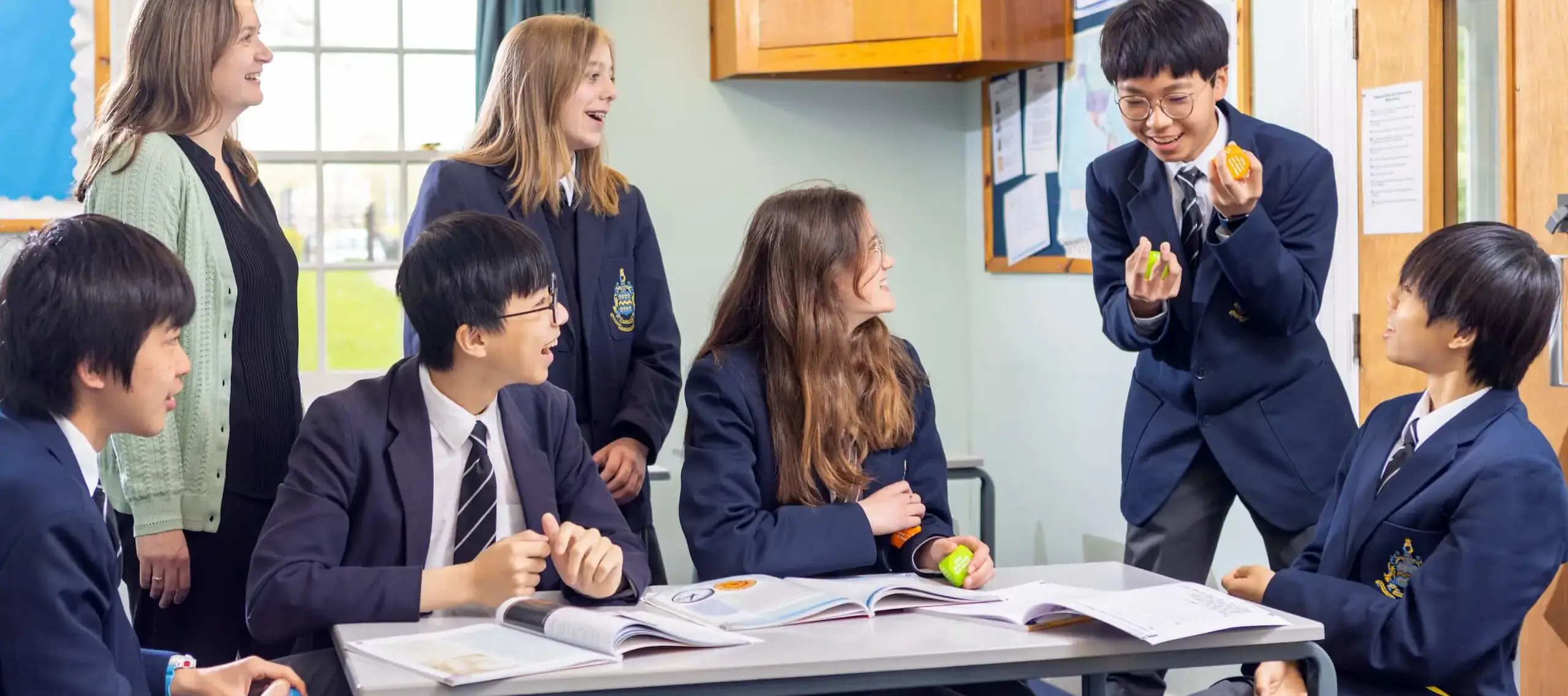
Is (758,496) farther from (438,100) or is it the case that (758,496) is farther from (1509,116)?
(438,100)

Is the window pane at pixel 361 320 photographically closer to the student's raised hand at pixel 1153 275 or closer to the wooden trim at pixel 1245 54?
the wooden trim at pixel 1245 54

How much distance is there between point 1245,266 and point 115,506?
1.70 meters

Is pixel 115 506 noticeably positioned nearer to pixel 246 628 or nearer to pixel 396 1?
pixel 246 628

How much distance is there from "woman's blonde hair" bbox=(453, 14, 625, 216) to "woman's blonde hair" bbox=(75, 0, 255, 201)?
50cm

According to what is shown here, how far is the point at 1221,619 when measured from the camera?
62.5 inches

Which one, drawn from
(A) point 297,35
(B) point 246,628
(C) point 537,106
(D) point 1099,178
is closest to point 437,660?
(B) point 246,628

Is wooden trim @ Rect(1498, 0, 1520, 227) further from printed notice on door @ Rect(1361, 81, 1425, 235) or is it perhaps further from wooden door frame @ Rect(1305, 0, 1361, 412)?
wooden door frame @ Rect(1305, 0, 1361, 412)

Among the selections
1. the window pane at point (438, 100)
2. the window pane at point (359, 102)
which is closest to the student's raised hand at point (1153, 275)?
the window pane at point (438, 100)

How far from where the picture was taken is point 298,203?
161 inches

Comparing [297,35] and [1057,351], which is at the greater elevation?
[297,35]

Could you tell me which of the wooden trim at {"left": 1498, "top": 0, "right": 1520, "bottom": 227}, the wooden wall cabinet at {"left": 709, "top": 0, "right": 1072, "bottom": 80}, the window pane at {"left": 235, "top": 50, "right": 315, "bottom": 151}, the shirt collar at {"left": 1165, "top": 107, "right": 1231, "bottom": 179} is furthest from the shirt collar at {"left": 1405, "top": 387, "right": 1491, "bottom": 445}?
the window pane at {"left": 235, "top": 50, "right": 315, "bottom": 151}

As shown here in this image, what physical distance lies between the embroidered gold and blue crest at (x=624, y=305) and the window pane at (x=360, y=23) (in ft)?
6.28

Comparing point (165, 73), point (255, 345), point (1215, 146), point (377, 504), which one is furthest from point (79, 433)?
point (1215, 146)

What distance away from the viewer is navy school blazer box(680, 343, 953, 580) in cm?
204
